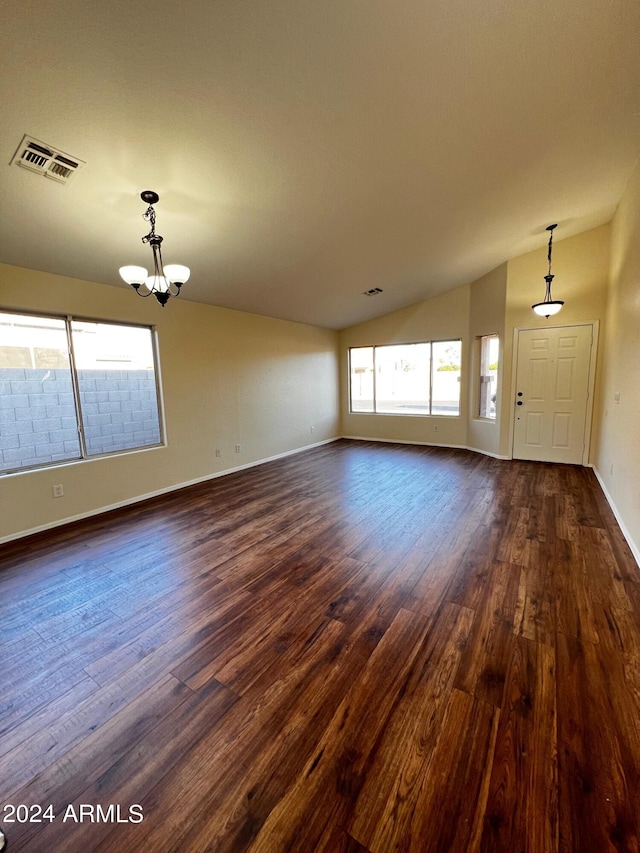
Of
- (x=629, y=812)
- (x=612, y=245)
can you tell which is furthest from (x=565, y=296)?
(x=629, y=812)

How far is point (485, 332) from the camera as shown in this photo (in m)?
5.75

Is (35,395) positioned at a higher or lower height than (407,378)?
lower

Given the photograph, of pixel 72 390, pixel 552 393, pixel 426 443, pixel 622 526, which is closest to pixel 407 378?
pixel 426 443

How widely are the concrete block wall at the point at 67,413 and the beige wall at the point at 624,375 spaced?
499cm

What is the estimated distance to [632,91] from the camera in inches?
89.4

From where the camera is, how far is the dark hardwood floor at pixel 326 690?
42.3 inches

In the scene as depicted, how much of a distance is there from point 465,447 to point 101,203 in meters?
6.22

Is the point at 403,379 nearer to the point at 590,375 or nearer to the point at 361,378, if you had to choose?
the point at 361,378

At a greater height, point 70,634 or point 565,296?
point 565,296

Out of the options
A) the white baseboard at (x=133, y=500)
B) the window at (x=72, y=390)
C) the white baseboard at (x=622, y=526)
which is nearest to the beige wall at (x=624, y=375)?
the white baseboard at (x=622, y=526)

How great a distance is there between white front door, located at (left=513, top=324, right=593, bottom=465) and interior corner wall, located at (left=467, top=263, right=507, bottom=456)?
277 mm

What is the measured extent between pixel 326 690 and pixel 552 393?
210 inches

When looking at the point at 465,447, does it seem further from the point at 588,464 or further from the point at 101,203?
the point at 101,203

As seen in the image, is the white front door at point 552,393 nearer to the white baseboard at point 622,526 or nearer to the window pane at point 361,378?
the white baseboard at point 622,526
